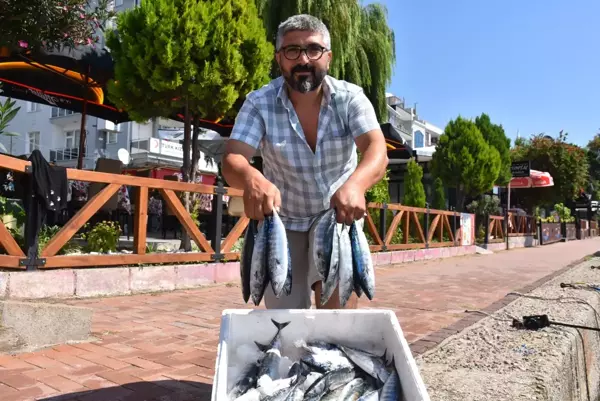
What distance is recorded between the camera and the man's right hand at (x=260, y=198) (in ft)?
5.65

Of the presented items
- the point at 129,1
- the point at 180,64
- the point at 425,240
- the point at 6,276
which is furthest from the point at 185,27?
the point at 129,1

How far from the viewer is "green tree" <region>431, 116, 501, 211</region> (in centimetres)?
1864

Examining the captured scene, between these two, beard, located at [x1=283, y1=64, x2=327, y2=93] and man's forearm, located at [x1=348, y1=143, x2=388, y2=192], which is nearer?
man's forearm, located at [x1=348, y1=143, x2=388, y2=192]

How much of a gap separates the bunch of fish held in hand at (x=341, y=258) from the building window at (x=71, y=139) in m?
32.9

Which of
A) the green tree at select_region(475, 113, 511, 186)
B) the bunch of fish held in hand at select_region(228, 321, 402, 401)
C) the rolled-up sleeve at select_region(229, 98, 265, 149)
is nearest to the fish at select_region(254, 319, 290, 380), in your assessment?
the bunch of fish held in hand at select_region(228, 321, 402, 401)

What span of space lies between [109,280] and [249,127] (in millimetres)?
4266

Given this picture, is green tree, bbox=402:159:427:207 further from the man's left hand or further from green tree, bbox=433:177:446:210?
the man's left hand

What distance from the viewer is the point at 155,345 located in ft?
12.1

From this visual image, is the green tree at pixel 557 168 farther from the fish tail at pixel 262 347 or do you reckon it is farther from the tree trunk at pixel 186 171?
the fish tail at pixel 262 347

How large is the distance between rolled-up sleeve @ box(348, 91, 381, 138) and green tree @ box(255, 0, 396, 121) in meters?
10.5

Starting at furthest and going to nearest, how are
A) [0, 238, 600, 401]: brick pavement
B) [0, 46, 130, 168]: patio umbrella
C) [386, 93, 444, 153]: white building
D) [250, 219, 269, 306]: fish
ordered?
[386, 93, 444, 153]: white building, [0, 46, 130, 168]: patio umbrella, [0, 238, 600, 401]: brick pavement, [250, 219, 269, 306]: fish

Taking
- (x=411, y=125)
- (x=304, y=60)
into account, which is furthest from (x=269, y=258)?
(x=411, y=125)

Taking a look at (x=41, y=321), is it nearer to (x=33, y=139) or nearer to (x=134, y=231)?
(x=134, y=231)

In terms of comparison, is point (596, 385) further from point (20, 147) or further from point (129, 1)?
point (20, 147)
